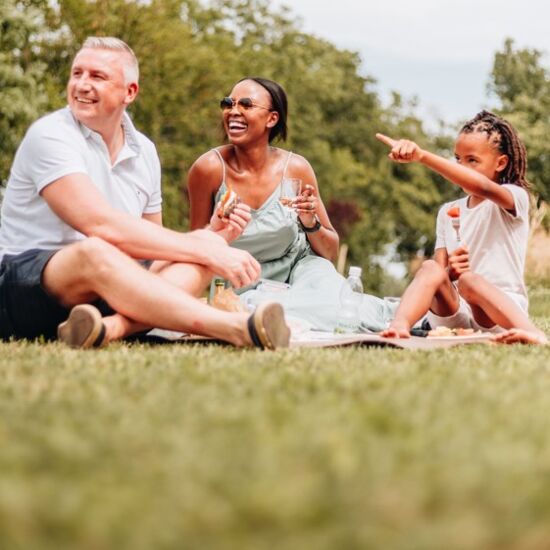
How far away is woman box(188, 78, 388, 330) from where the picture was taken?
7.50 metres

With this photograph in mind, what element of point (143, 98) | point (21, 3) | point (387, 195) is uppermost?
point (21, 3)

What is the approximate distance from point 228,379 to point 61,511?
1819 millimetres

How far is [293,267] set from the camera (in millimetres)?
8008

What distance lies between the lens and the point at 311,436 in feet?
7.93

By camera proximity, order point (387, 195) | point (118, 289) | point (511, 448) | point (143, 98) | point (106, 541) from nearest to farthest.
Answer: point (106, 541)
point (511, 448)
point (118, 289)
point (143, 98)
point (387, 195)

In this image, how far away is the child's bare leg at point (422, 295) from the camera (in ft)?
20.9

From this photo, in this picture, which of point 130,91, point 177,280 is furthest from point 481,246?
point 130,91

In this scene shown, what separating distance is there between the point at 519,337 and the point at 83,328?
2.58m

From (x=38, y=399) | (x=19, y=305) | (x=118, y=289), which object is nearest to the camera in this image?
(x=38, y=399)

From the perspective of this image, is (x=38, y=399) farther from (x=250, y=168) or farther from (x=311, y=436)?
(x=250, y=168)

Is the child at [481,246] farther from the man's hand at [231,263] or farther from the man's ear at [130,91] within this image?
the man's ear at [130,91]

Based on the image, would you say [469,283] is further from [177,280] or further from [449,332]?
[177,280]

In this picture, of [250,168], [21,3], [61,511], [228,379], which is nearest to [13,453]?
[61,511]

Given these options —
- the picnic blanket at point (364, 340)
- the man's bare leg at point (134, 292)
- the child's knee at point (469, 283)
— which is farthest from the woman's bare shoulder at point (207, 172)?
the man's bare leg at point (134, 292)
